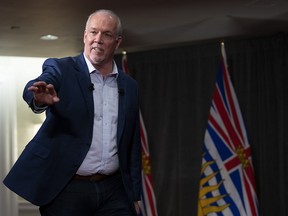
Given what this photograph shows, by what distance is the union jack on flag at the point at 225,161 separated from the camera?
5.68m

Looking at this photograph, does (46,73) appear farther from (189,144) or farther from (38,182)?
(189,144)

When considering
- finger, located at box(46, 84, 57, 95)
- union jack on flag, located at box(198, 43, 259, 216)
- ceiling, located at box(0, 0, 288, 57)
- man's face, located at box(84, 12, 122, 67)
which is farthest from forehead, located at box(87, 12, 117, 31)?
union jack on flag, located at box(198, 43, 259, 216)

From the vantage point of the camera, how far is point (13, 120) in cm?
745

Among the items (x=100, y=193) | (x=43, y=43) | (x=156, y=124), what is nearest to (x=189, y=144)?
(x=156, y=124)

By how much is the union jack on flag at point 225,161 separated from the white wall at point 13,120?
2.61 m

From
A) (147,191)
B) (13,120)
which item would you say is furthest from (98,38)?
(13,120)

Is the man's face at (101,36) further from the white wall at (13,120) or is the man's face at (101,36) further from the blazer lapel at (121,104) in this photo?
the white wall at (13,120)

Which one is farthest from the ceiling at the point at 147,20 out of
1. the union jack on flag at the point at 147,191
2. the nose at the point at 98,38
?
the nose at the point at 98,38

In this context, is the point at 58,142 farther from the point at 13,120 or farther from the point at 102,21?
the point at 13,120

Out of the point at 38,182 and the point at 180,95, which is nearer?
the point at 38,182

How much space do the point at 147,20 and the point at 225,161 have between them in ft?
5.28

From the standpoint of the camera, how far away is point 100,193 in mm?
2014

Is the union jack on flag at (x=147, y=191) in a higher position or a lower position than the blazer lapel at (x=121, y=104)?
lower

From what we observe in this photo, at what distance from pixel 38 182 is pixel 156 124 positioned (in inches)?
177
